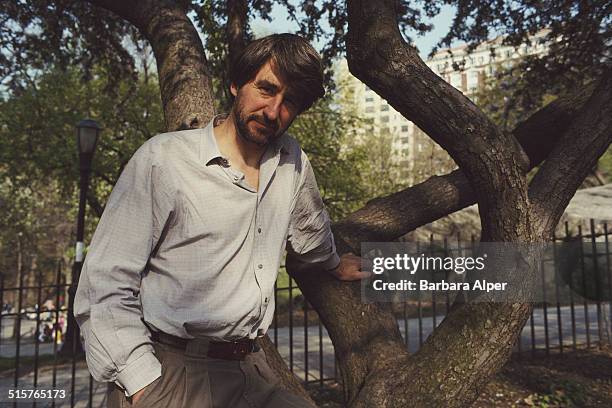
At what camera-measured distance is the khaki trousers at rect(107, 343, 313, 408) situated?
1759mm

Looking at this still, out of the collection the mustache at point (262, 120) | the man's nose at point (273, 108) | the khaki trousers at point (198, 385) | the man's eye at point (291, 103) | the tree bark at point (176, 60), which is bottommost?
the khaki trousers at point (198, 385)

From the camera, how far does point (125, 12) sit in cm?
379

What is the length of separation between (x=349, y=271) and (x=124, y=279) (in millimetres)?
1431

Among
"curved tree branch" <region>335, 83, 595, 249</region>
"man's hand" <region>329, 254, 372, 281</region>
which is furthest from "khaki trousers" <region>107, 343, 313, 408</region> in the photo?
"curved tree branch" <region>335, 83, 595, 249</region>

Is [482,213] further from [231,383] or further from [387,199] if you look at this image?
[231,383]

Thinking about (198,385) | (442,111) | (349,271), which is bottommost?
(198,385)

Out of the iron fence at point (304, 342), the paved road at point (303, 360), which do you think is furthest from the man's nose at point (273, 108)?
the paved road at point (303, 360)

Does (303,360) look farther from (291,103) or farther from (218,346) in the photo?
(291,103)

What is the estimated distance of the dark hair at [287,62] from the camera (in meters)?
1.95

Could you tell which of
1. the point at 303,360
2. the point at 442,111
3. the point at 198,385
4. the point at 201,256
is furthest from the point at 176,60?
the point at 303,360

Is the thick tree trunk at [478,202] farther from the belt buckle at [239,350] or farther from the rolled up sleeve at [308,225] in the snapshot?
the belt buckle at [239,350]

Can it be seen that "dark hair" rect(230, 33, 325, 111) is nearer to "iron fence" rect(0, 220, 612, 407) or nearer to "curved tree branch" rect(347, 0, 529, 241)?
"curved tree branch" rect(347, 0, 529, 241)

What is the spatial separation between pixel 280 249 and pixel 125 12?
2686 mm

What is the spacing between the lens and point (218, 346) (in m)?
1.87
